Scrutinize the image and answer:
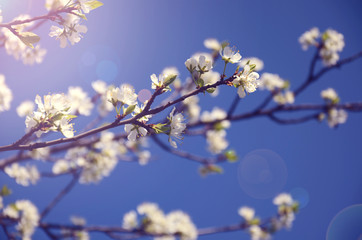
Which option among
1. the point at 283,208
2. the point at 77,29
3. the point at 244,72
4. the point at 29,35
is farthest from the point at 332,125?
the point at 29,35

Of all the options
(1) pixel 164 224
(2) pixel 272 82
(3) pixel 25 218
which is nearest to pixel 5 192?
(3) pixel 25 218

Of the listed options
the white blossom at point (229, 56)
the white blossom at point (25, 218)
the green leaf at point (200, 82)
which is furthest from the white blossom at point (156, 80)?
the white blossom at point (25, 218)

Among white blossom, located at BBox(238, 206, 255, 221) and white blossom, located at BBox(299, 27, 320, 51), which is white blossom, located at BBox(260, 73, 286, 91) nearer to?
white blossom, located at BBox(299, 27, 320, 51)

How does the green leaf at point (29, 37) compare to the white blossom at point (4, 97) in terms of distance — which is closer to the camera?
the green leaf at point (29, 37)

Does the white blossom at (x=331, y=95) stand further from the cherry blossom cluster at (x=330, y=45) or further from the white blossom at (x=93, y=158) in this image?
the white blossom at (x=93, y=158)

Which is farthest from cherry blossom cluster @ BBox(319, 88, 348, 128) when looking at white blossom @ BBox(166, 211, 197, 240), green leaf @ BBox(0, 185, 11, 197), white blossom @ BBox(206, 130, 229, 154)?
green leaf @ BBox(0, 185, 11, 197)

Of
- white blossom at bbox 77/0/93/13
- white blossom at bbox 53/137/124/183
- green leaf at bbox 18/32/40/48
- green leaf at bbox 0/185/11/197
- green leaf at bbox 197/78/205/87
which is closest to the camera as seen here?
green leaf at bbox 197/78/205/87

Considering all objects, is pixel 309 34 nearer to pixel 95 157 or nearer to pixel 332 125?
pixel 332 125

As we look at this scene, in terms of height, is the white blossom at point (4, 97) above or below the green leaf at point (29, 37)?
above

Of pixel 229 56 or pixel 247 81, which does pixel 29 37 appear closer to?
pixel 229 56

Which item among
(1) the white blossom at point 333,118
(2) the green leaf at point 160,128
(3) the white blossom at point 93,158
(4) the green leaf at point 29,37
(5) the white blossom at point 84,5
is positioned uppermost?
(1) the white blossom at point 333,118

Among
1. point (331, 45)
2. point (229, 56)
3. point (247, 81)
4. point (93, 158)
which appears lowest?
point (247, 81)
